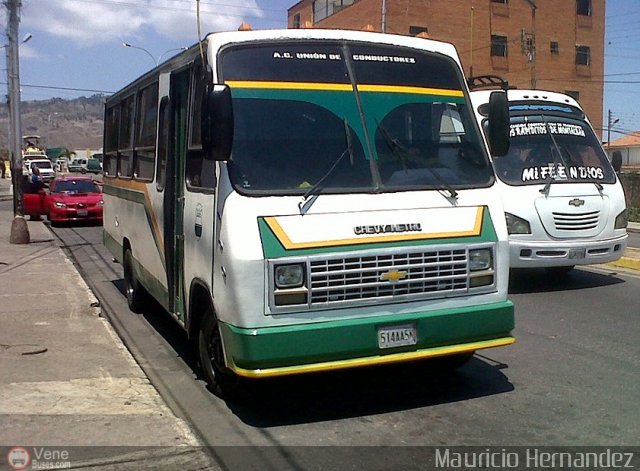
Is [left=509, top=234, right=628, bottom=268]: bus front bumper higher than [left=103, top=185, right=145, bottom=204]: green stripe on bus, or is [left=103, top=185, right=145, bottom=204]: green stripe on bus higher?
[left=103, top=185, right=145, bottom=204]: green stripe on bus

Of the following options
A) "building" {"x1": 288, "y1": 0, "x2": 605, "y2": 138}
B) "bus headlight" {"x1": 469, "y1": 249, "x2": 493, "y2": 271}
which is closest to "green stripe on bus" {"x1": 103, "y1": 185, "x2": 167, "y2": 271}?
"bus headlight" {"x1": 469, "y1": 249, "x2": 493, "y2": 271}

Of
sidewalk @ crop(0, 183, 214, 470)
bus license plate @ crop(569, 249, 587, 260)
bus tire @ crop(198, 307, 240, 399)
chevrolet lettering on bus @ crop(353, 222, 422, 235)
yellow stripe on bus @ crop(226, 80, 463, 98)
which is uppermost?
yellow stripe on bus @ crop(226, 80, 463, 98)

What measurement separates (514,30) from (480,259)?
49469mm

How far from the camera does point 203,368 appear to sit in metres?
6.52

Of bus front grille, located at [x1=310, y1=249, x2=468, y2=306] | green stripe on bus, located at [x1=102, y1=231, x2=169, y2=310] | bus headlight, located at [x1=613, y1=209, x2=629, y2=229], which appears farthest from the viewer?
bus headlight, located at [x1=613, y1=209, x2=629, y2=229]

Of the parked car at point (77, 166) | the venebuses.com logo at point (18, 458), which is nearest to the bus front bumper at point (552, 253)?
the venebuses.com logo at point (18, 458)

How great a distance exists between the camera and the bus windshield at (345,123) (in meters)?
5.77

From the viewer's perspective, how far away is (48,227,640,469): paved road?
17.3 feet

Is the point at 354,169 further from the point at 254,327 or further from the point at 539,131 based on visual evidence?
the point at 539,131

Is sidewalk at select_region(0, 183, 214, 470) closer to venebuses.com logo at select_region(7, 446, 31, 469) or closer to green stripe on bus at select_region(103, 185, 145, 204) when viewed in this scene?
venebuses.com logo at select_region(7, 446, 31, 469)

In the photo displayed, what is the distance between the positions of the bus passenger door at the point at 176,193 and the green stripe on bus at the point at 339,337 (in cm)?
165

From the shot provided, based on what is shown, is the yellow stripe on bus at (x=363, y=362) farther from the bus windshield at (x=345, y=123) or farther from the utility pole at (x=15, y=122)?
the utility pole at (x=15, y=122)

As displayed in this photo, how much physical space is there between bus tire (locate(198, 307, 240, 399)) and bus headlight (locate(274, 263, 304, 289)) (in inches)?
31.3

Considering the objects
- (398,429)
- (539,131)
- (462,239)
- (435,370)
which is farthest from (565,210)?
(398,429)
